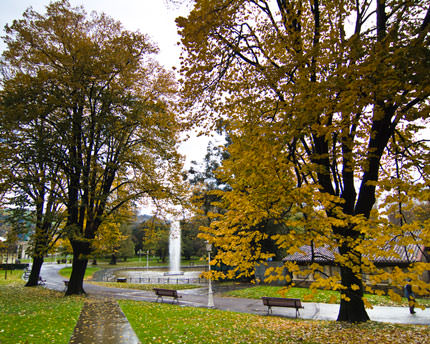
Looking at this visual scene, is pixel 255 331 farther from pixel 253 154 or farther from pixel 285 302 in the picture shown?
pixel 253 154

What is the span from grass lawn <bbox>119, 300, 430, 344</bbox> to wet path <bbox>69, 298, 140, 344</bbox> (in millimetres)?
343

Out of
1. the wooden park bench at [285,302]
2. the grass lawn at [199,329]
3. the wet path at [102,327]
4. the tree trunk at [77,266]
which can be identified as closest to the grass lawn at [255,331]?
the grass lawn at [199,329]

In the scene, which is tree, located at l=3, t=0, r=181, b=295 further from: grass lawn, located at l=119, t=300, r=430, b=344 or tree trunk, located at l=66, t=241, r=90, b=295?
grass lawn, located at l=119, t=300, r=430, b=344

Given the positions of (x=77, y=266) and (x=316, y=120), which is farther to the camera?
(x=77, y=266)

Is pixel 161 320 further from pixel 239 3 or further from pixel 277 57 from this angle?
pixel 239 3

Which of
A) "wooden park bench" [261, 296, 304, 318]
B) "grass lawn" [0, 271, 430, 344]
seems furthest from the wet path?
"wooden park bench" [261, 296, 304, 318]

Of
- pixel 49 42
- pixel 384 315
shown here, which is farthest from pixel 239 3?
pixel 384 315

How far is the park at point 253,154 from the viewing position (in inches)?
192

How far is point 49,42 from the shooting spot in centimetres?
1452

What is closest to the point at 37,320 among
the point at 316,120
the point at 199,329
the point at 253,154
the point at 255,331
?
the point at 199,329

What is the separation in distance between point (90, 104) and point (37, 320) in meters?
10.3

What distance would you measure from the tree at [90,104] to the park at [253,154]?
0.10 m

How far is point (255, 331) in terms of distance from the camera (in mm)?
8773

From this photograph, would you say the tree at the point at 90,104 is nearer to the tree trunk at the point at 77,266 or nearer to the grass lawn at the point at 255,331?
the tree trunk at the point at 77,266
